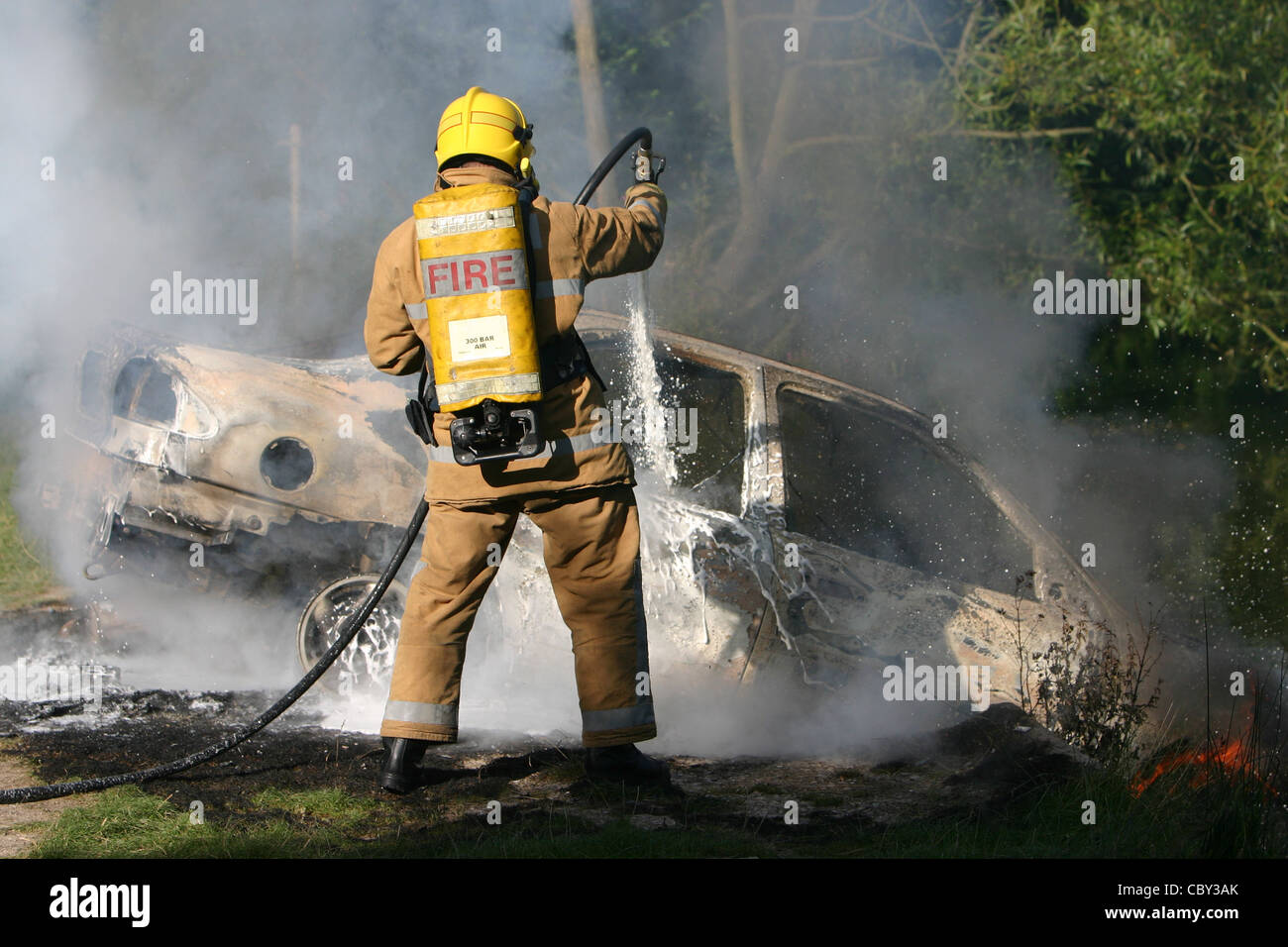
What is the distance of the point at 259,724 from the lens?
3.62 m

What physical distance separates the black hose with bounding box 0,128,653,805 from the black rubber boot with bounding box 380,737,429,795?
52 cm

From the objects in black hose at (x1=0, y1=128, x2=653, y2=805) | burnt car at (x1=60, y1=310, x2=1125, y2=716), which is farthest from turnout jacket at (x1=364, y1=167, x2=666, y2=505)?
burnt car at (x1=60, y1=310, x2=1125, y2=716)

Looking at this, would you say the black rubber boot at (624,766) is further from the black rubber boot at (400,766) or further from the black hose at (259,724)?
the black hose at (259,724)

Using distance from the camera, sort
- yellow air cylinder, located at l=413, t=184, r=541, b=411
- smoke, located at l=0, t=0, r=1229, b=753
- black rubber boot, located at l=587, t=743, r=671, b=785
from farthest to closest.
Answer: smoke, located at l=0, t=0, r=1229, b=753 → black rubber boot, located at l=587, t=743, r=671, b=785 → yellow air cylinder, located at l=413, t=184, r=541, b=411

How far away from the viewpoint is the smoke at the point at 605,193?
6.91 m

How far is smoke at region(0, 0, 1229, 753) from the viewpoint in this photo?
6.91m

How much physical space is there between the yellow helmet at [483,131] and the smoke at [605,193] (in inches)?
110

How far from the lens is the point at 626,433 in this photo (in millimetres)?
4742

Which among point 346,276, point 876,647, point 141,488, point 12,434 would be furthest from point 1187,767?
point 346,276

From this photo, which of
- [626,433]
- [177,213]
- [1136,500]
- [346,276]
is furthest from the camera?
[346,276]

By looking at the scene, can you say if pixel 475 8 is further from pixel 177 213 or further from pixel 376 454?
pixel 376 454

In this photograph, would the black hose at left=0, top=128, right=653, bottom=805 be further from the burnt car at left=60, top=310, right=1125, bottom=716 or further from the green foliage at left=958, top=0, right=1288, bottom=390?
the green foliage at left=958, top=0, right=1288, bottom=390

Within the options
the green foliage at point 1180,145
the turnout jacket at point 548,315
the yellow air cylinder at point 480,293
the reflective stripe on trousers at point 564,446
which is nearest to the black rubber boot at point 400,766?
the turnout jacket at point 548,315

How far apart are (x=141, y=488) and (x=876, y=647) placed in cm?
275
